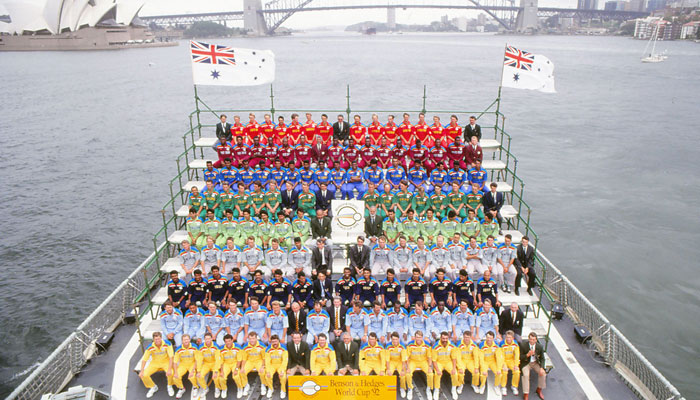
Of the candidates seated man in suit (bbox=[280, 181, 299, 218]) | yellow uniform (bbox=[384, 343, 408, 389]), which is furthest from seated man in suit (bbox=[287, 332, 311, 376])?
seated man in suit (bbox=[280, 181, 299, 218])

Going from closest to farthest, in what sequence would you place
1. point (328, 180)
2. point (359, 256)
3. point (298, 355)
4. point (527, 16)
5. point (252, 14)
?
point (298, 355), point (359, 256), point (328, 180), point (527, 16), point (252, 14)

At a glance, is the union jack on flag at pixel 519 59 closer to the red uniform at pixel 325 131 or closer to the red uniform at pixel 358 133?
the red uniform at pixel 358 133

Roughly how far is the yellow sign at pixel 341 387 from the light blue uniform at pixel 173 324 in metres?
3.41

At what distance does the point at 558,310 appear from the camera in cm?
1478

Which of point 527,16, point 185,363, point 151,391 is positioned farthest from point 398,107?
point 527,16

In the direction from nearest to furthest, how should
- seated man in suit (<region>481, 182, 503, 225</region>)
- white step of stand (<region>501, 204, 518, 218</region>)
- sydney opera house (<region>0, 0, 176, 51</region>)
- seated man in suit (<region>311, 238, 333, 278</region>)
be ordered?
seated man in suit (<region>311, 238, 333, 278</region>) → seated man in suit (<region>481, 182, 503, 225</region>) → white step of stand (<region>501, 204, 518, 218</region>) → sydney opera house (<region>0, 0, 176, 51</region>)

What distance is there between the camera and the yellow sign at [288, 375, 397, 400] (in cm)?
1081

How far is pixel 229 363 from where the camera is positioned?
1157 cm

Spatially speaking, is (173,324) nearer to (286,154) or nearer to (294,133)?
(286,154)

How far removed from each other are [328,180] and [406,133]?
394cm

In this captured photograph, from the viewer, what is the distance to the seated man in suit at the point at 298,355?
11.6 meters

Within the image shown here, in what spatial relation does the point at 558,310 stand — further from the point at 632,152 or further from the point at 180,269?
the point at 632,152

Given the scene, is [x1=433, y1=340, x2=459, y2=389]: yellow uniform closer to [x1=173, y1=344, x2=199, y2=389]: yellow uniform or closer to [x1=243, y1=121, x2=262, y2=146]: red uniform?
[x1=173, y1=344, x2=199, y2=389]: yellow uniform

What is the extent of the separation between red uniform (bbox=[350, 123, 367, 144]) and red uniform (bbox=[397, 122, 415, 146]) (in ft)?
4.41
